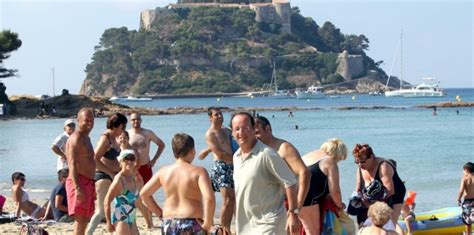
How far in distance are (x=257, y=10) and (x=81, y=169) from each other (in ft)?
549

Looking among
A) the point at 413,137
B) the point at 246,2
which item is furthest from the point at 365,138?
the point at 246,2

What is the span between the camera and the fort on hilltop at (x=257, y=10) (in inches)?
6919

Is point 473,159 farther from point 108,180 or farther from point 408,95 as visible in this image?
point 408,95

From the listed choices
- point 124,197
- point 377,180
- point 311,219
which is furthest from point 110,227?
point 377,180

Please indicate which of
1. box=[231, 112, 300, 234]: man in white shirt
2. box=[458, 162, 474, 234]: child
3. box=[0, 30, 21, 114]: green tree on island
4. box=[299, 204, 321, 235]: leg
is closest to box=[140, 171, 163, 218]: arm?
box=[231, 112, 300, 234]: man in white shirt

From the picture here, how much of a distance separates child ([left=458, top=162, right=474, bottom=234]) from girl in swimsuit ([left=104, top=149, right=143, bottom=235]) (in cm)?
450

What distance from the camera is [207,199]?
6.47 m

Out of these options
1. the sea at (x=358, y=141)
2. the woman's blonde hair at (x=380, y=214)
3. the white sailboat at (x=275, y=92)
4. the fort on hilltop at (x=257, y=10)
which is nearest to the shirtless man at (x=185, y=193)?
the woman's blonde hair at (x=380, y=214)

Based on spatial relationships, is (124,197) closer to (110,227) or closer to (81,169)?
(110,227)

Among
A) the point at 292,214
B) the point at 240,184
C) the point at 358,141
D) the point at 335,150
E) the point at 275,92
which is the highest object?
the point at 335,150

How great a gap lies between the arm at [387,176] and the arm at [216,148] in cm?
148

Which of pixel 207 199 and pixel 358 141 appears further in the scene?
pixel 358 141

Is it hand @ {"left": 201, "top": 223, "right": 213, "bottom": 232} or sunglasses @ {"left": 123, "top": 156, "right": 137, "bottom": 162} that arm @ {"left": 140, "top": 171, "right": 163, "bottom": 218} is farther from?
sunglasses @ {"left": 123, "top": 156, "right": 137, "bottom": 162}

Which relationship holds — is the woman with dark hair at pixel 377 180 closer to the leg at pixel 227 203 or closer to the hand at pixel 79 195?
the leg at pixel 227 203
